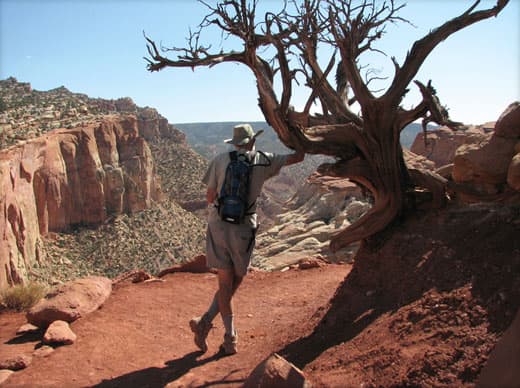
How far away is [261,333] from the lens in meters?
4.98

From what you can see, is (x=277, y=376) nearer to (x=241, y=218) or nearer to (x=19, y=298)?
(x=241, y=218)

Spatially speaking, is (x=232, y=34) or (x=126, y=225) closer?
(x=232, y=34)

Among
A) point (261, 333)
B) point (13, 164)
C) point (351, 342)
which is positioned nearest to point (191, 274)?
point (261, 333)

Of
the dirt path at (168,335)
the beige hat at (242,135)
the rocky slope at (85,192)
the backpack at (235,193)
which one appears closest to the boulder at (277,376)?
the dirt path at (168,335)

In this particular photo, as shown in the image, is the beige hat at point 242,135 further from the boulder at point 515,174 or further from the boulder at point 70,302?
the boulder at point 70,302

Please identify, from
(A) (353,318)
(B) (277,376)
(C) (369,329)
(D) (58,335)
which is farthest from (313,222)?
(B) (277,376)

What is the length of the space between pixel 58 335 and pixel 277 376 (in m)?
2.78

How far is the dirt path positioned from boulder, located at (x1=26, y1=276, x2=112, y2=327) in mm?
120

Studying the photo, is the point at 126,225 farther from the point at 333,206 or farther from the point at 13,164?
the point at 333,206

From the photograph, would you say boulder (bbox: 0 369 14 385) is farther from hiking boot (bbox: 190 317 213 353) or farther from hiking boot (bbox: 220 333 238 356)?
hiking boot (bbox: 220 333 238 356)

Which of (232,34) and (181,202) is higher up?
(232,34)

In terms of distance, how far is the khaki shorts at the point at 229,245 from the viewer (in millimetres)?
3893

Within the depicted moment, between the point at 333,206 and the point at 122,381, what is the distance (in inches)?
751

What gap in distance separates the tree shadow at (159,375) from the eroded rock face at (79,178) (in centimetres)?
2090
